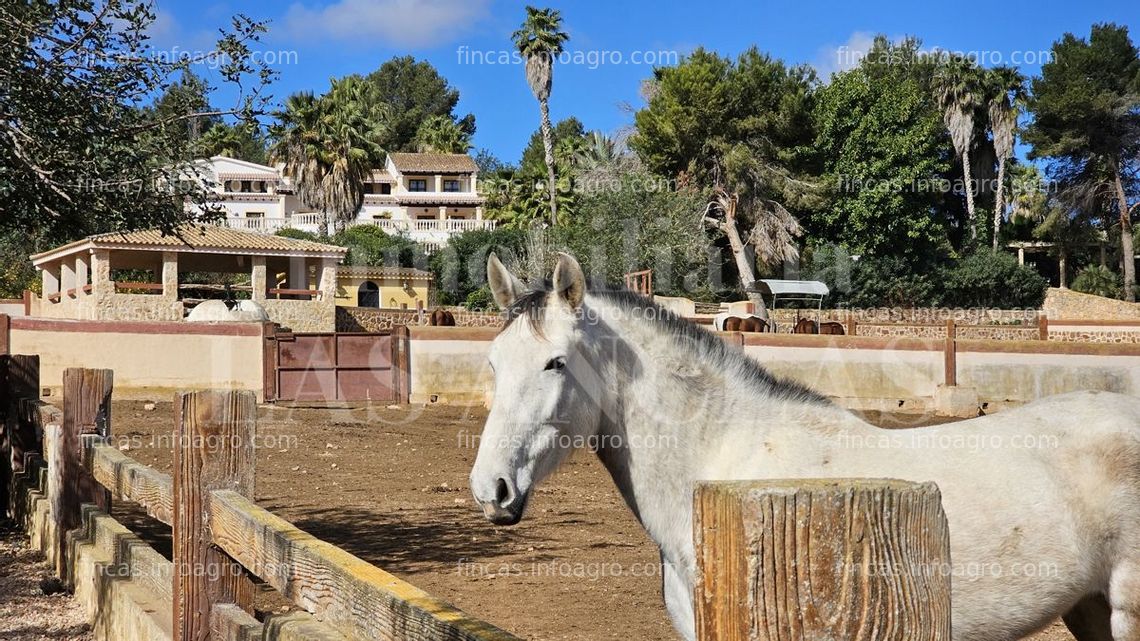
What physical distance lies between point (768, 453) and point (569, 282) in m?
0.87

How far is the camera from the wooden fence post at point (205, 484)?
3.22m

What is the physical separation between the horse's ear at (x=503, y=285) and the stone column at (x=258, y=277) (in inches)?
1318

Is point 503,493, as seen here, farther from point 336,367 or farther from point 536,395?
point 336,367

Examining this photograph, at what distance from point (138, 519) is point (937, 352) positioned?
58.0 feet

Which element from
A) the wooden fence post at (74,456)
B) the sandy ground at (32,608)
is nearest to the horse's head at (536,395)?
the sandy ground at (32,608)

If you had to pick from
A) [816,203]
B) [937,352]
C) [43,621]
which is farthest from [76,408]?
[816,203]

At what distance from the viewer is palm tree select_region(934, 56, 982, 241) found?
5491 cm

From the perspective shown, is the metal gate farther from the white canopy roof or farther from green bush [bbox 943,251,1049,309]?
green bush [bbox 943,251,1049,309]

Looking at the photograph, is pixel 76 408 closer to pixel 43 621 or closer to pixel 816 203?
pixel 43 621

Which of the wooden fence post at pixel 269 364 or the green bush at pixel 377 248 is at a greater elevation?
the green bush at pixel 377 248

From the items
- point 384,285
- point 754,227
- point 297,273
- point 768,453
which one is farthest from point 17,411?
point 754,227

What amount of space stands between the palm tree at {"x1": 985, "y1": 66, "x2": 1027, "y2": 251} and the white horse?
→ 5605cm

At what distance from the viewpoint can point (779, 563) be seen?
1048 mm

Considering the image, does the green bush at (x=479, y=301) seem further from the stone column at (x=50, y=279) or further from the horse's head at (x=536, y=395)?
the horse's head at (x=536, y=395)
